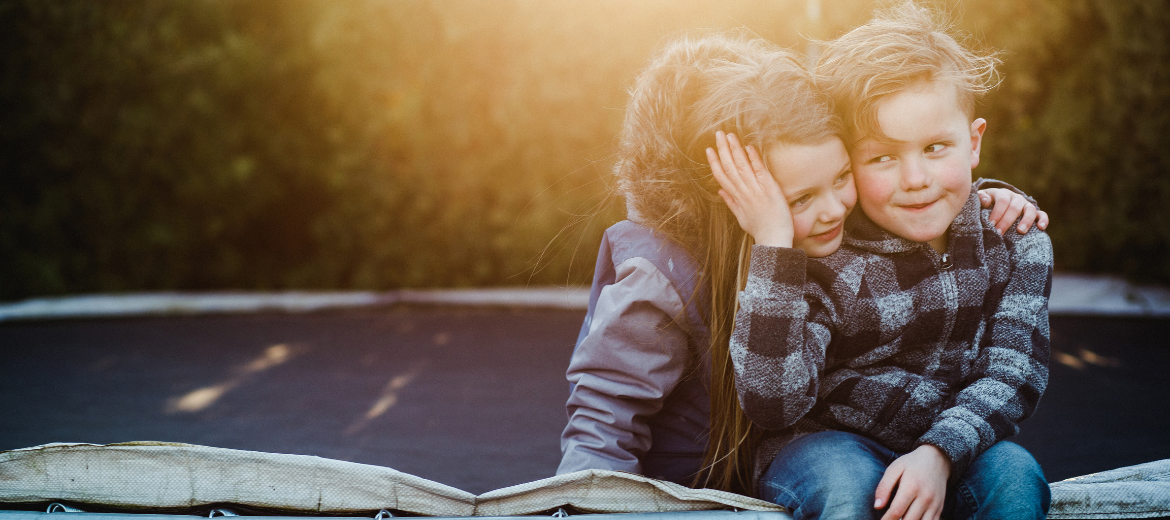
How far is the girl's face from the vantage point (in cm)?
83

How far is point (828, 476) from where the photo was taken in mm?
785

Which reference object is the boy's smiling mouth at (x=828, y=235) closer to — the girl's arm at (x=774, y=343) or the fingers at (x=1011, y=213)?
the girl's arm at (x=774, y=343)

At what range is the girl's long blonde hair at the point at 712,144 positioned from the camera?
844mm

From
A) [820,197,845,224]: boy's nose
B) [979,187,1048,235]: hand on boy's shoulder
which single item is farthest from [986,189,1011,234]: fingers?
[820,197,845,224]: boy's nose

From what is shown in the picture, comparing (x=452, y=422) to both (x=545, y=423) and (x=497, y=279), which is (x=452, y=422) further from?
(x=497, y=279)

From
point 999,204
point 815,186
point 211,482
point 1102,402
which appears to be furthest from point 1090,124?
point 211,482

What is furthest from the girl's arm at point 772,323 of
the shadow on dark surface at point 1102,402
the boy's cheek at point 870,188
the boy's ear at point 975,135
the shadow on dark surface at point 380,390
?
the shadow on dark surface at point 1102,402

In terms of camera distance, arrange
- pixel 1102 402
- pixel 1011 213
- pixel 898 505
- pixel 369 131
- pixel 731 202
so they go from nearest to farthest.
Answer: pixel 898 505, pixel 731 202, pixel 1011 213, pixel 1102 402, pixel 369 131

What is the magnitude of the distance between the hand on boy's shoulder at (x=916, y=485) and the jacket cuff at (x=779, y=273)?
0.18 metres

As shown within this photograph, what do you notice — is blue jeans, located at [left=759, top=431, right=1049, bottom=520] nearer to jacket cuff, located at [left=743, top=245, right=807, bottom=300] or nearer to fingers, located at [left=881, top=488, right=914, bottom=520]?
fingers, located at [left=881, top=488, right=914, bottom=520]

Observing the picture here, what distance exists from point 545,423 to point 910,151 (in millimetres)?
991

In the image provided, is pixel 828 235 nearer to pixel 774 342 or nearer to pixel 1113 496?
pixel 774 342

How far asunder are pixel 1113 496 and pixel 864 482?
35 cm

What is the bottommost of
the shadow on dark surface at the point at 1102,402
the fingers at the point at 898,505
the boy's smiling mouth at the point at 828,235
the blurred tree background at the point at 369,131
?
the shadow on dark surface at the point at 1102,402
